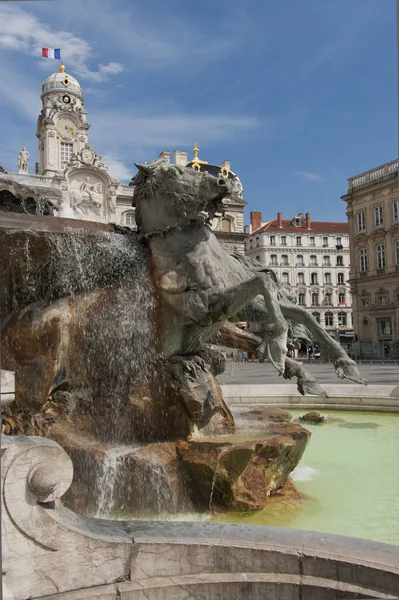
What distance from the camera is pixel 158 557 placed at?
114 inches

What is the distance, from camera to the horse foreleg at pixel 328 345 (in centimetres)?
596

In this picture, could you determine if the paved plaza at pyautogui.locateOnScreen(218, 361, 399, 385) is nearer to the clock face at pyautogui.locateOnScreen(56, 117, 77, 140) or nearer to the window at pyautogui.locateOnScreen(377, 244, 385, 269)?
the window at pyautogui.locateOnScreen(377, 244, 385, 269)

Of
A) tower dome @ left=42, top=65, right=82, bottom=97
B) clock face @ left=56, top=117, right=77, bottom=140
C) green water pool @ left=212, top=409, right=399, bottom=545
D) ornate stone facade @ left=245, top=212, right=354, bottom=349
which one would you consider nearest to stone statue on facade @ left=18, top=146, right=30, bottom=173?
clock face @ left=56, top=117, right=77, bottom=140

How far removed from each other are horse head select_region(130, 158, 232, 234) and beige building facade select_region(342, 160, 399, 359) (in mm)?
42823

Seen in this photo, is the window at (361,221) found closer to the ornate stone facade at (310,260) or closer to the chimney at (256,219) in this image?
the ornate stone facade at (310,260)

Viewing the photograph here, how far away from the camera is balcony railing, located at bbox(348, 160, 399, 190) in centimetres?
4806

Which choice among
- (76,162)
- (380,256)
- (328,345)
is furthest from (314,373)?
(76,162)

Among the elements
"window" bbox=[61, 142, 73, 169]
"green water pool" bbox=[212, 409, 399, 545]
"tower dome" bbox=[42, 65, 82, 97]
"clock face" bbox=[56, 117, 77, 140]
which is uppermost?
"tower dome" bbox=[42, 65, 82, 97]

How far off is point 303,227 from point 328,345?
238ft

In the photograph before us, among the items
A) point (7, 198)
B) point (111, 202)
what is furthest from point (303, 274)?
point (7, 198)

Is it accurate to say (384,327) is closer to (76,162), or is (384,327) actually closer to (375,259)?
(375,259)

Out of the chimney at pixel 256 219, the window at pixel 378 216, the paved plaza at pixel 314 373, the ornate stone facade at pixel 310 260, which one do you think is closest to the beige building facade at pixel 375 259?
the window at pixel 378 216

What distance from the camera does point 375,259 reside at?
167 feet

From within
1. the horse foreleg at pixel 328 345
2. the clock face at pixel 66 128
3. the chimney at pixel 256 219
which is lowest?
the horse foreleg at pixel 328 345
